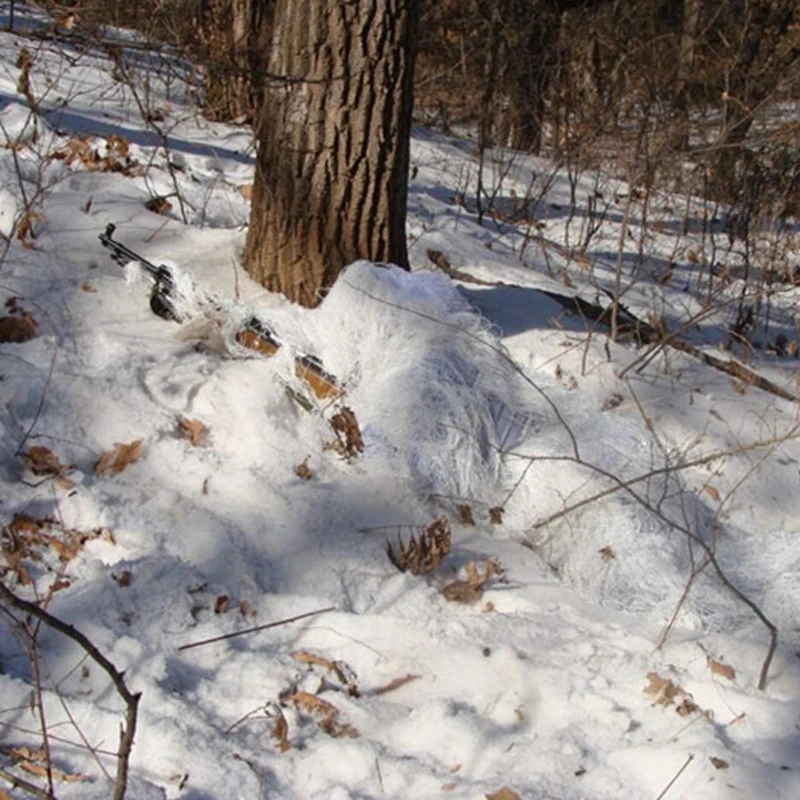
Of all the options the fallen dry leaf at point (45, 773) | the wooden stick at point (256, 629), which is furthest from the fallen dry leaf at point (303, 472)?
the fallen dry leaf at point (45, 773)

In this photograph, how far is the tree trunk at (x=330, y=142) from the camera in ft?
12.6

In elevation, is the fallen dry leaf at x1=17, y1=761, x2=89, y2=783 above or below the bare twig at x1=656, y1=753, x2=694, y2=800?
below

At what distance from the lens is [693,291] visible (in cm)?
676

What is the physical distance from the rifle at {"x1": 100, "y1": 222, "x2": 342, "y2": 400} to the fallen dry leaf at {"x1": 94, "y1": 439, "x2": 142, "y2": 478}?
0.66 metres

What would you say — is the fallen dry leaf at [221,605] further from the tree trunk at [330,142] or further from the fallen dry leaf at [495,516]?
the tree trunk at [330,142]

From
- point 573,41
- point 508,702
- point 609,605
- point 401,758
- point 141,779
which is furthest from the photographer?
point 573,41

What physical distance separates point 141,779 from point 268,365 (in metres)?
1.75

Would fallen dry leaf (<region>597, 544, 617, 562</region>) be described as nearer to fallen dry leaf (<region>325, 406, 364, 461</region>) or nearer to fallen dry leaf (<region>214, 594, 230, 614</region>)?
fallen dry leaf (<region>325, 406, 364, 461</region>)

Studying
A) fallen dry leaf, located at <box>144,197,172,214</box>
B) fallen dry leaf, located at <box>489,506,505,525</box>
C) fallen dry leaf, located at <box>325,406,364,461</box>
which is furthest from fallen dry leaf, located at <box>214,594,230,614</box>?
fallen dry leaf, located at <box>144,197,172,214</box>

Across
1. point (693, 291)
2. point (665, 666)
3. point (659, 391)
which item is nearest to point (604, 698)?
point (665, 666)

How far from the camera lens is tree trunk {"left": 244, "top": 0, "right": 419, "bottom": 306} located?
3.84m

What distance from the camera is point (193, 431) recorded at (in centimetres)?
341

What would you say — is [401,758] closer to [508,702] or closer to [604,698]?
[508,702]

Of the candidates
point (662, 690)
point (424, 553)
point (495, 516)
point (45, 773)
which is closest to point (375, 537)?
point (424, 553)
